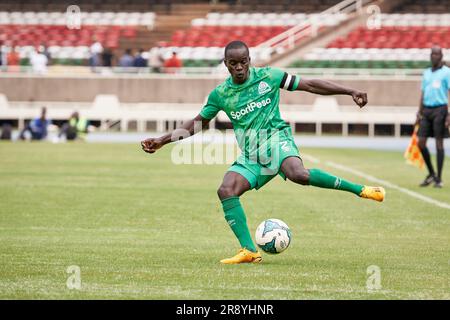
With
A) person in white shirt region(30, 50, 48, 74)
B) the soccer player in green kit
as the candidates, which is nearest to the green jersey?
the soccer player in green kit

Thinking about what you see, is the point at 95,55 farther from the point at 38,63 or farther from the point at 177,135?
the point at 177,135

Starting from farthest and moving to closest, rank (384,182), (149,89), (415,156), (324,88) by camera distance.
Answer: (149,89)
(415,156)
(384,182)
(324,88)

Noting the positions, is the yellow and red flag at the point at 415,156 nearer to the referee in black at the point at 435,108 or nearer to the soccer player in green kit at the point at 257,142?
the referee in black at the point at 435,108

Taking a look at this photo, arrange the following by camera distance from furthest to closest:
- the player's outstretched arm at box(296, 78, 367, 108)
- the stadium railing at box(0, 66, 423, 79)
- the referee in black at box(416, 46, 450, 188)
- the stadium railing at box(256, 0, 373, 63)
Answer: the stadium railing at box(256, 0, 373, 63) < the stadium railing at box(0, 66, 423, 79) < the referee in black at box(416, 46, 450, 188) < the player's outstretched arm at box(296, 78, 367, 108)

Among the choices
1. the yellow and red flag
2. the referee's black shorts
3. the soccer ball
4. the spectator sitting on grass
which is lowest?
the spectator sitting on grass

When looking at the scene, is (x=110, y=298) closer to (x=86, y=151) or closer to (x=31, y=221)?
(x=31, y=221)

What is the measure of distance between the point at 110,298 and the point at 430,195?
10.8 m

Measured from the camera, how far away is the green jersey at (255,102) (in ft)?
33.7

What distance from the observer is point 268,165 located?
1030 centimetres

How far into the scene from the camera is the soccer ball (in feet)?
33.2

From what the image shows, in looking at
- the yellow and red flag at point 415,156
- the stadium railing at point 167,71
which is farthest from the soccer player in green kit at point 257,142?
the stadium railing at point 167,71

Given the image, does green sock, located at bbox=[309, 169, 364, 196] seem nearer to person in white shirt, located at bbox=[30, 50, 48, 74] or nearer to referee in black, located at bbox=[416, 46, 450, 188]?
referee in black, located at bbox=[416, 46, 450, 188]

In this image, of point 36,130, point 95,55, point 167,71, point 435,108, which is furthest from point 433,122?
point 95,55

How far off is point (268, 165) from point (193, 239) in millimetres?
2068
